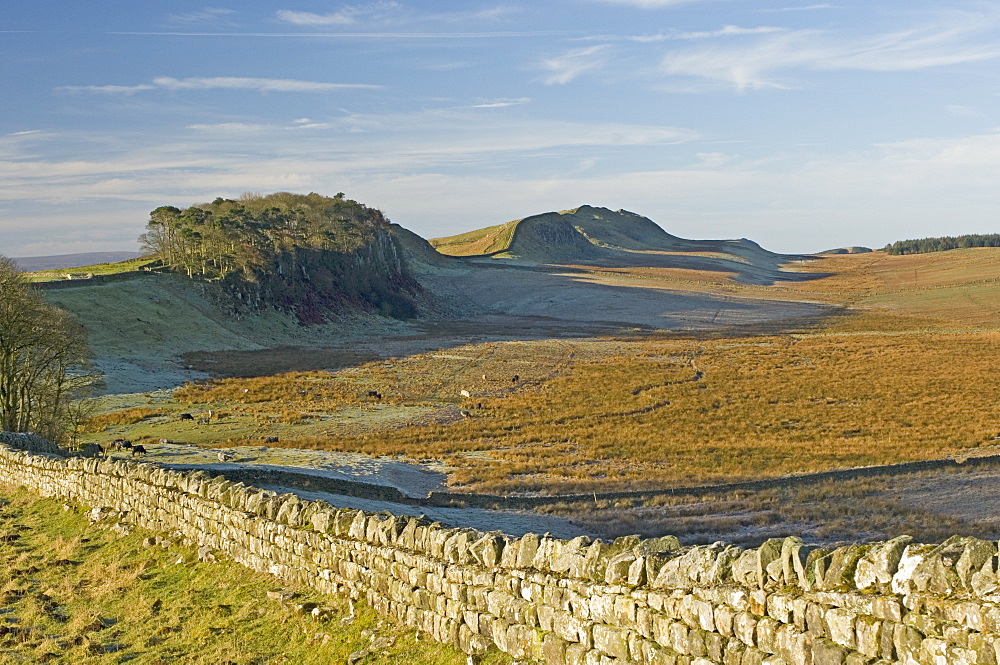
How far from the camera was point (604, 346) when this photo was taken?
7856 cm

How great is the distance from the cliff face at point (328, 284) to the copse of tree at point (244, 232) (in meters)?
1.42

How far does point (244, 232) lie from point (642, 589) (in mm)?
95230

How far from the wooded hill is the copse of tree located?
109 millimetres

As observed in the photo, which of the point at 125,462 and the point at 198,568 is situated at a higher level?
the point at 125,462

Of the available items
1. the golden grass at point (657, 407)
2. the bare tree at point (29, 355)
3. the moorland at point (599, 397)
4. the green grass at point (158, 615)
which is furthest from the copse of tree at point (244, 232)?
the green grass at point (158, 615)

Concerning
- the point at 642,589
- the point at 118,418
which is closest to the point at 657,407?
the point at 118,418

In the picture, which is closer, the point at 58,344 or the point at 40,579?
the point at 40,579

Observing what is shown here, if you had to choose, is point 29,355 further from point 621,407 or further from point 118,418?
point 621,407

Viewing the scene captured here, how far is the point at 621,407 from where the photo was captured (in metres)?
44.8

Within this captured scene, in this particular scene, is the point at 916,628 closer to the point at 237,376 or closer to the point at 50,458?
the point at 50,458

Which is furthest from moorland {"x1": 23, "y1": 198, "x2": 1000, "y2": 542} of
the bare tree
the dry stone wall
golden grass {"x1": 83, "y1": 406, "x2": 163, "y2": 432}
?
the dry stone wall

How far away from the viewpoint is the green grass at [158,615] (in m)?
9.46

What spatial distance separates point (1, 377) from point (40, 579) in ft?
49.9

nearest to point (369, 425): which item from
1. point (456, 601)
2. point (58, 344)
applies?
point (58, 344)
